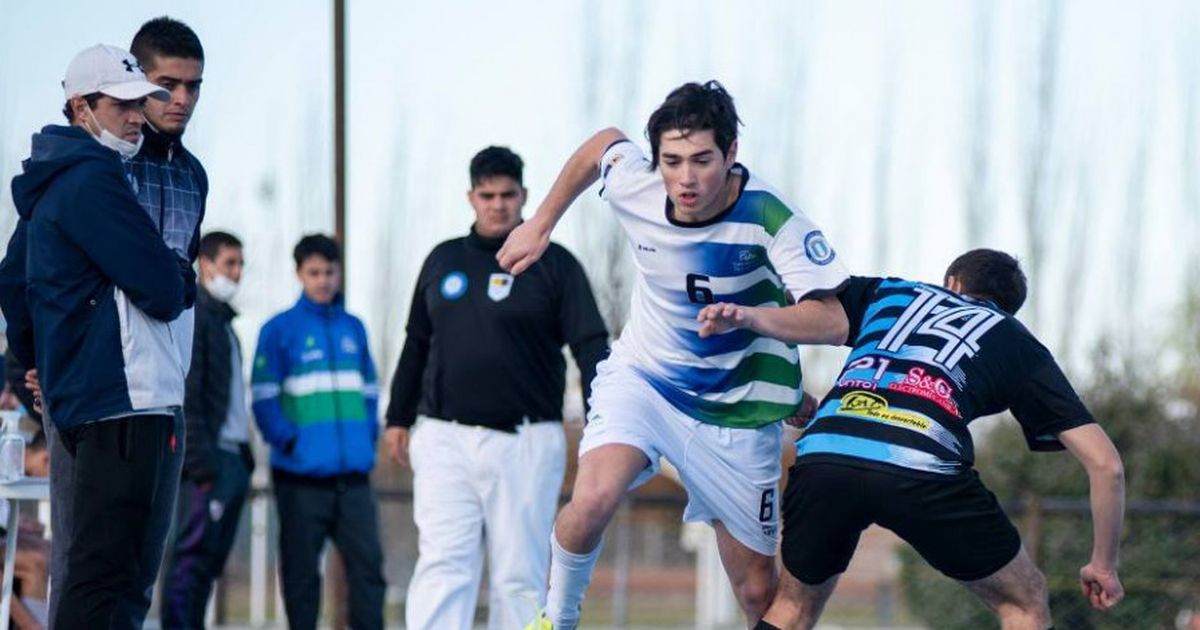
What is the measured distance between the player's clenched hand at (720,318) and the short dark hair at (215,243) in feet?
15.3

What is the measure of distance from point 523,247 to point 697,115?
0.72 m

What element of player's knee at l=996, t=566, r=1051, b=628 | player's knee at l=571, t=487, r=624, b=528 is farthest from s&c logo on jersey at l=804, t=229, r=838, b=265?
player's knee at l=996, t=566, r=1051, b=628

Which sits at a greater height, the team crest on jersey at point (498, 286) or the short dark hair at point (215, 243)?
the short dark hair at point (215, 243)

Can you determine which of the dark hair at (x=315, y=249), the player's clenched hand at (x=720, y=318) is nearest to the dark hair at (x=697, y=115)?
the player's clenched hand at (x=720, y=318)

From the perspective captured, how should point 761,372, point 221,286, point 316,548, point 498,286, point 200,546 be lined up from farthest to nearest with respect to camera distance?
1. point 221,286
2. point 316,548
3. point 200,546
4. point 498,286
5. point 761,372

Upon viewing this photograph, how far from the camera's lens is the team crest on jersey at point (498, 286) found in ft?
27.0

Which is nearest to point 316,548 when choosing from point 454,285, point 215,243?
point 215,243

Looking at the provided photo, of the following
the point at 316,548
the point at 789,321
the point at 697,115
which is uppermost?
the point at 697,115

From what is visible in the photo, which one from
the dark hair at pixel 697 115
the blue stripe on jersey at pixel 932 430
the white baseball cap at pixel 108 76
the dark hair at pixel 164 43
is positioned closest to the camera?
the white baseball cap at pixel 108 76

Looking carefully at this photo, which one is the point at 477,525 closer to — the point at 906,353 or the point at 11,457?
the point at 11,457

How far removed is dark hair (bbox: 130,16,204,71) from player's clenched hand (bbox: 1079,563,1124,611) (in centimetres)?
332

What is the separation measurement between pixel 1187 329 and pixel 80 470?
22953 mm

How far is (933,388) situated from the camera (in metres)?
5.67

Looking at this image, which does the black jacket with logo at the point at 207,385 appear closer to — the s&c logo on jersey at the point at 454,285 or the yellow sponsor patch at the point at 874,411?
the s&c logo on jersey at the point at 454,285
